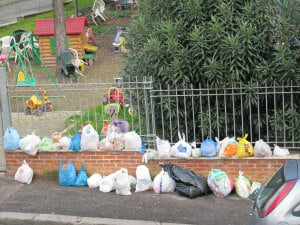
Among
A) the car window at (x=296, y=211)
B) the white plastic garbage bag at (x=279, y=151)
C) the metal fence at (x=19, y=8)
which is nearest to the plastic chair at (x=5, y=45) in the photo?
the metal fence at (x=19, y=8)

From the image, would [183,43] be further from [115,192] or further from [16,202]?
[16,202]

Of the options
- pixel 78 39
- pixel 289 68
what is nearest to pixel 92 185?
pixel 289 68

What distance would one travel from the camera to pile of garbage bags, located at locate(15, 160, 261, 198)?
7.81 m

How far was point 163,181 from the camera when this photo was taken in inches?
313

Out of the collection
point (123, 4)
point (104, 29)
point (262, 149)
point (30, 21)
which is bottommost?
point (262, 149)

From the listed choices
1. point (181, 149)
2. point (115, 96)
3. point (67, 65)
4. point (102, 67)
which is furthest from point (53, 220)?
point (102, 67)

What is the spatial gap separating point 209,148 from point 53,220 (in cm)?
258

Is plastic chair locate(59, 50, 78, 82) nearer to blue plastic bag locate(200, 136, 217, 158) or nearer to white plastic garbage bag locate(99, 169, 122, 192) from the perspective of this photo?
white plastic garbage bag locate(99, 169, 122, 192)

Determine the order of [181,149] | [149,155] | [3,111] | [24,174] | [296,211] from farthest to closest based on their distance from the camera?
[3,111] → [24,174] → [149,155] → [181,149] → [296,211]

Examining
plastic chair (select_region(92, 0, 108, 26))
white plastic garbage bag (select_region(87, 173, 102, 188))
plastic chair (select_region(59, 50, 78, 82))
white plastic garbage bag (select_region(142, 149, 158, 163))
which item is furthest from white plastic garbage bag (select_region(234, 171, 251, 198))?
plastic chair (select_region(92, 0, 108, 26))

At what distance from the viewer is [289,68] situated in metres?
7.71

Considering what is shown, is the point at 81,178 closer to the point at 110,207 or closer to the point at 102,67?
the point at 110,207

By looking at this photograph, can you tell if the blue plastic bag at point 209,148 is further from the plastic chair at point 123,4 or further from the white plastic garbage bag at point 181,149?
the plastic chair at point 123,4

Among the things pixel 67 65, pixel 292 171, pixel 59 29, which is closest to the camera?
pixel 292 171
